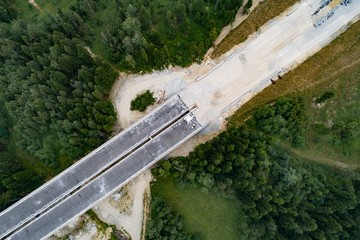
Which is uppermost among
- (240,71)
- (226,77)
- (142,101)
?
(142,101)

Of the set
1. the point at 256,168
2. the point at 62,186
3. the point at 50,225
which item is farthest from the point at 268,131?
the point at 50,225

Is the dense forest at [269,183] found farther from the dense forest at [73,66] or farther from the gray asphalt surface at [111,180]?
the dense forest at [73,66]

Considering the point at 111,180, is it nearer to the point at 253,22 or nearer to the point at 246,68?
the point at 246,68

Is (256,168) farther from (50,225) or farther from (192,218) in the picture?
(50,225)

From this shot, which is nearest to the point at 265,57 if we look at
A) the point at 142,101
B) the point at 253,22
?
the point at 253,22

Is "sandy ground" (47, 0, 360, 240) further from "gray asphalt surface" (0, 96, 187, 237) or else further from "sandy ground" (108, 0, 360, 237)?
"gray asphalt surface" (0, 96, 187, 237)

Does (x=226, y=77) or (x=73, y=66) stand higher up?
(x=73, y=66)

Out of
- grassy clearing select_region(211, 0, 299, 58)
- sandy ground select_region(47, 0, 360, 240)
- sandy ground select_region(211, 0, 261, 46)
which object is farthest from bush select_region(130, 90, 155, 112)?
sandy ground select_region(211, 0, 261, 46)
